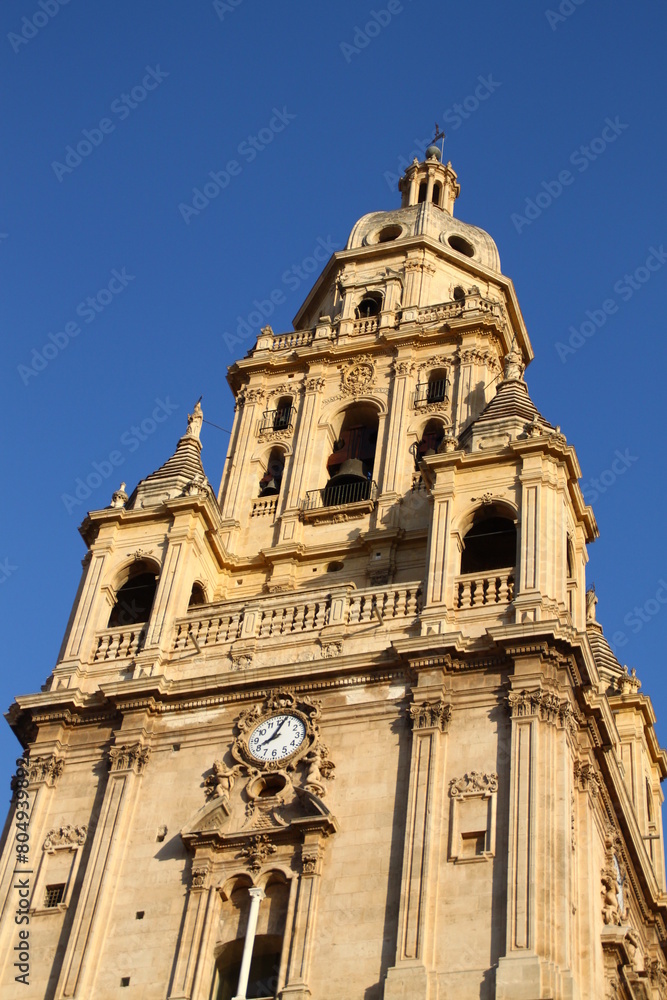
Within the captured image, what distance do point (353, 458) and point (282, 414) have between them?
316 cm

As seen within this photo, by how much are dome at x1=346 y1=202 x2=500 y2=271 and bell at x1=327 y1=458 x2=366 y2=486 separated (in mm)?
11556

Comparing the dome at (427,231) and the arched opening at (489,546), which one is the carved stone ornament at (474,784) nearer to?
the arched opening at (489,546)

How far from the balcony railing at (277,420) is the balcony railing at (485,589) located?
12.0m

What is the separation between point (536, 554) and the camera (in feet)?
122

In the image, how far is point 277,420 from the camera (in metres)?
48.7

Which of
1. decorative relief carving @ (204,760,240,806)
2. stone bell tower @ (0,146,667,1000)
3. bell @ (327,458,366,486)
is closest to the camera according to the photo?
stone bell tower @ (0,146,667,1000)

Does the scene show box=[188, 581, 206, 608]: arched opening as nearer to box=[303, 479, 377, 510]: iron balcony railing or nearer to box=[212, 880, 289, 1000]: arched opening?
box=[303, 479, 377, 510]: iron balcony railing

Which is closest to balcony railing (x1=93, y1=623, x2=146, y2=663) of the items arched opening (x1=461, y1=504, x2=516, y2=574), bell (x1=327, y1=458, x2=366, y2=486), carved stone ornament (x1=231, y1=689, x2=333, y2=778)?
carved stone ornament (x1=231, y1=689, x2=333, y2=778)

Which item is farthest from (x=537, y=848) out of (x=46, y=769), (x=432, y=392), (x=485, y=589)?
(x=432, y=392)

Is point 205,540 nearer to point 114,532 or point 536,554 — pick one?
point 114,532

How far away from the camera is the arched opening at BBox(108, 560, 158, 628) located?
41.5 metres

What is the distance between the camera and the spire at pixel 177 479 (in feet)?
140

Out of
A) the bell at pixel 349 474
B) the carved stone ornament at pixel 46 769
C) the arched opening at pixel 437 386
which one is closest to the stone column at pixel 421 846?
the carved stone ornament at pixel 46 769

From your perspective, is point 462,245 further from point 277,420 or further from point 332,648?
point 332,648
